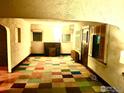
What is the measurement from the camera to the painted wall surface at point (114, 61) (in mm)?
3138

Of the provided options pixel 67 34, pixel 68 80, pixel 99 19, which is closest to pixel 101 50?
pixel 68 80

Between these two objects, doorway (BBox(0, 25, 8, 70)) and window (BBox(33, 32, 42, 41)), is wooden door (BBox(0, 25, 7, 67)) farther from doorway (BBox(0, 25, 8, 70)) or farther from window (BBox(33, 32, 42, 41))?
window (BBox(33, 32, 42, 41))

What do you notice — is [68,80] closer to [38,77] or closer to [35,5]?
[38,77]

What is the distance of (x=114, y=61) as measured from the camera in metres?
3.43

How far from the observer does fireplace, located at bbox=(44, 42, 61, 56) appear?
377 inches

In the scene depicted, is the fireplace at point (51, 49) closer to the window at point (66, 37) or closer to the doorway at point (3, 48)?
the window at point (66, 37)

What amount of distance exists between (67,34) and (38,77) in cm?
580

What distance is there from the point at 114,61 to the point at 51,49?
6485 mm

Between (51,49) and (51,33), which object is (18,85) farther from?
(51,33)

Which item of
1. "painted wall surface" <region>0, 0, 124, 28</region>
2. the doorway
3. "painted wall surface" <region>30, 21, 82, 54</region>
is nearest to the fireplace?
"painted wall surface" <region>30, 21, 82, 54</region>

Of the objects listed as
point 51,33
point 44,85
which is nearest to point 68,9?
point 44,85

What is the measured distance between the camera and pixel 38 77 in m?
4.73

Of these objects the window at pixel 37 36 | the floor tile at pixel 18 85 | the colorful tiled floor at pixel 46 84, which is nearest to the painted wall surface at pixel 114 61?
the colorful tiled floor at pixel 46 84

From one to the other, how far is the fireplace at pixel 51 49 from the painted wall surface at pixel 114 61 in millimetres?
5844
